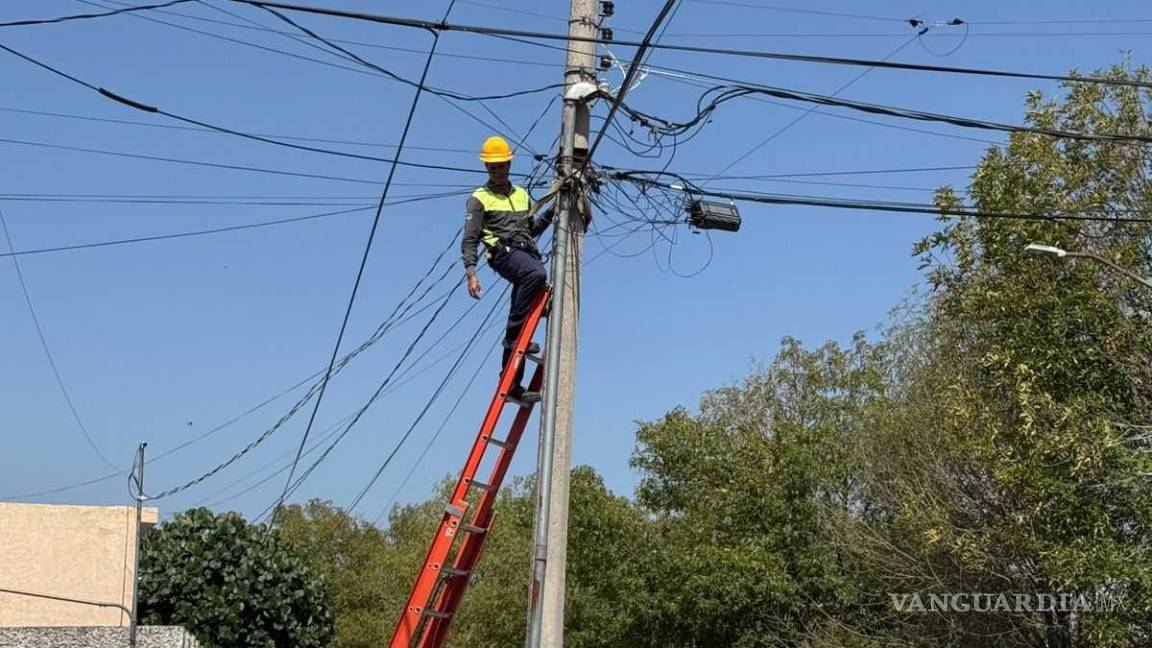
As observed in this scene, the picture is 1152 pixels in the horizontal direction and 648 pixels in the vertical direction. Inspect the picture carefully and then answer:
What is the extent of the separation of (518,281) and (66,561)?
9228mm

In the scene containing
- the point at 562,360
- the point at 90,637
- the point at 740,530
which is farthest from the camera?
the point at 740,530

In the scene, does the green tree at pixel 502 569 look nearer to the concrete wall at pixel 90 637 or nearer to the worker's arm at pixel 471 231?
the concrete wall at pixel 90 637

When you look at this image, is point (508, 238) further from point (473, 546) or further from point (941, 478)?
point (941, 478)

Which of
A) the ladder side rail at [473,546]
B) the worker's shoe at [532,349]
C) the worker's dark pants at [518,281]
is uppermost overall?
the worker's dark pants at [518,281]

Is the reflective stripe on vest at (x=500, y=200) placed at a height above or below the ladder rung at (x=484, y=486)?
above

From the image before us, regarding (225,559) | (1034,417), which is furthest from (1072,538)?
(225,559)

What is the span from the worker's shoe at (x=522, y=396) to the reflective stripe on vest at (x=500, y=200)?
4.66 ft

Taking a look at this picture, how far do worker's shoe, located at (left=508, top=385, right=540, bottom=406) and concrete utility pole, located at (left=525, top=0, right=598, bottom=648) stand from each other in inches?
18.8

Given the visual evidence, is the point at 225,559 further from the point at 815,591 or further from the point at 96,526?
the point at 815,591

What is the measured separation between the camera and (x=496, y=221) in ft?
35.4

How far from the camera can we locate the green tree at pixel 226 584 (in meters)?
18.2

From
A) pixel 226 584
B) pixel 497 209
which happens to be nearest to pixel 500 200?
pixel 497 209

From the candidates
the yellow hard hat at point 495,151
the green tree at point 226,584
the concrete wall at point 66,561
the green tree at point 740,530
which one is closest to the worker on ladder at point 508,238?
the yellow hard hat at point 495,151

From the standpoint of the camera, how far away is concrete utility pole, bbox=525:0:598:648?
31.8 feet
